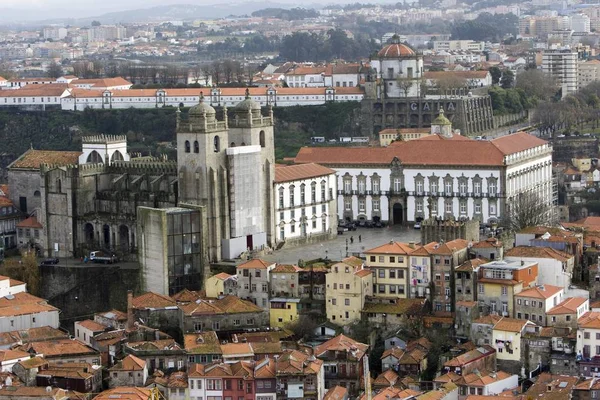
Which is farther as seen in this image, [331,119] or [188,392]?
[331,119]

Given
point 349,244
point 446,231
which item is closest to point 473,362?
point 446,231

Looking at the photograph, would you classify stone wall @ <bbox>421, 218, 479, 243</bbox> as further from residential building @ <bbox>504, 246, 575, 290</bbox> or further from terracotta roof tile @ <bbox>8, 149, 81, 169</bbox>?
terracotta roof tile @ <bbox>8, 149, 81, 169</bbox>

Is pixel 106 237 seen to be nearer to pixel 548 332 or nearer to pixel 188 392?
pixel 188 392

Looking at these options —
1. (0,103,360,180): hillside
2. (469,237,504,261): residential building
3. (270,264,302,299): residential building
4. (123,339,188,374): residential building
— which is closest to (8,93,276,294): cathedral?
(270,264,302,299): residential building

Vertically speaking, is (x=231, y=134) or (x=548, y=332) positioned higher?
(x=231, y=134)

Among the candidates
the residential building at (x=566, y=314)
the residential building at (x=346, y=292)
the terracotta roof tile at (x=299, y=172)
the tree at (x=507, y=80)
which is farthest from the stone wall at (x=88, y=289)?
the tree at (x=507, y=80)

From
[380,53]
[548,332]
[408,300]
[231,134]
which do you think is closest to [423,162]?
[231,134]

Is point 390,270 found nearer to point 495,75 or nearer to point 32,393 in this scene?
point 32,393
